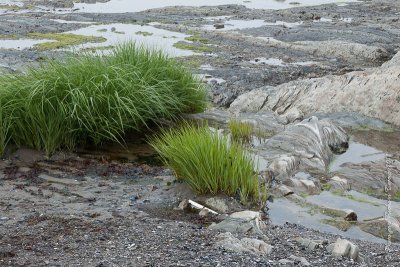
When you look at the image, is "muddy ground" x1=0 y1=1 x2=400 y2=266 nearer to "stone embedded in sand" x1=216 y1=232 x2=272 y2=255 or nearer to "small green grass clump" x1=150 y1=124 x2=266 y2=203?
"stone embedded in sand" x1=216 y1=232 x2=272 y2=255

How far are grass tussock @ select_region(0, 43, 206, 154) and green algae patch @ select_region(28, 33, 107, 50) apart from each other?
46.8ft

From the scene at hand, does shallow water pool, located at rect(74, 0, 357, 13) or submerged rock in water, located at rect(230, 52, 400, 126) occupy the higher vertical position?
shallow water pool, located at rect(74, 0, 357, 13)

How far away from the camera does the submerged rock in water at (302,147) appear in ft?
33.8

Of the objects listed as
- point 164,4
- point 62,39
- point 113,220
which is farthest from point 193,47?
point 113,220

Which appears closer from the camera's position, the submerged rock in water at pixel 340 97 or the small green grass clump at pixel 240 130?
the small green grass clump at pixel 240 130

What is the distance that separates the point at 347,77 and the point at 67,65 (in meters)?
7.54

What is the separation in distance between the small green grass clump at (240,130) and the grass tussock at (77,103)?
4.00ft

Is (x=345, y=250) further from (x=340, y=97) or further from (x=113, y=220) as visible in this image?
(x=340, y=97)

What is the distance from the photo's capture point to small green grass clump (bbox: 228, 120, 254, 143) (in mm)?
12116

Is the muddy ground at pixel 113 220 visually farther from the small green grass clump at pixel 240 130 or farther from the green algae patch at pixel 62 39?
→ the green algae patch at pixel 62 39

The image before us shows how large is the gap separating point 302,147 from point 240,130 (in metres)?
1.44

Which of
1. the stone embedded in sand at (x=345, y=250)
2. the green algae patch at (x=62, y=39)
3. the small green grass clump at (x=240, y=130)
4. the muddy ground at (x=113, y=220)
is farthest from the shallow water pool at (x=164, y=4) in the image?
the stone embedded in sand at (x=345, y=250)

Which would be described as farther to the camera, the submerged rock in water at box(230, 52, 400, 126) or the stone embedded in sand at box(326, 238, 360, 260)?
the submerged rock in water at box(230, 52, 400, 126)

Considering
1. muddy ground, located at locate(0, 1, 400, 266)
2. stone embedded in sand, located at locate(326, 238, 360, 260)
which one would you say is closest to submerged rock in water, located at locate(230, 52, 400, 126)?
muddy ground, located at locate(0, 1, 400, 266)
